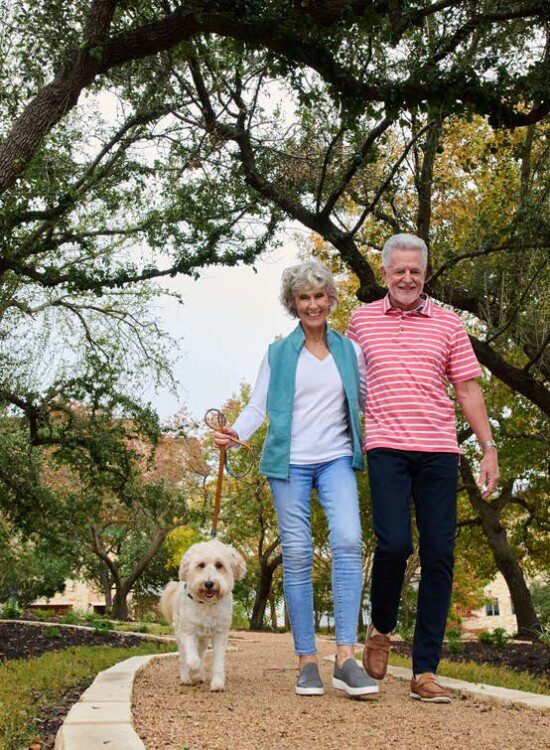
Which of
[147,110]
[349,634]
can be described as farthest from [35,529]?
[349,634]

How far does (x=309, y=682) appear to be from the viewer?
4594mm

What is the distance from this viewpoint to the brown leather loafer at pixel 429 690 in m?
4.53

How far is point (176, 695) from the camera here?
4.91 meters

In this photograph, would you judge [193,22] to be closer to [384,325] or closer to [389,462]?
[384,325]

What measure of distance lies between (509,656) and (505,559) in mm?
9355

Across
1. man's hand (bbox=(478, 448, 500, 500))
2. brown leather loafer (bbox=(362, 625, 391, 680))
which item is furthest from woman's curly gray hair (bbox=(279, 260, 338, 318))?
brown leather loafer (bbox=(362, 625, 391, 680))

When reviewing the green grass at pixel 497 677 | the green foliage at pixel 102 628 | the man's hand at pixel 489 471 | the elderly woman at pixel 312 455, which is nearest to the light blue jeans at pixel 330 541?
the elderly woman at pixel 312 455

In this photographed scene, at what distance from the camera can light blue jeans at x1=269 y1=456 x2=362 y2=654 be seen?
459 cm

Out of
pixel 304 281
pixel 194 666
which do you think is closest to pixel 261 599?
pixel 194 666

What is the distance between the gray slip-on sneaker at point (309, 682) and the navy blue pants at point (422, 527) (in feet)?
1.64

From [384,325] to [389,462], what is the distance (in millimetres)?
828

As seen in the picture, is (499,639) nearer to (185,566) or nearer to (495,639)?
(495,639)

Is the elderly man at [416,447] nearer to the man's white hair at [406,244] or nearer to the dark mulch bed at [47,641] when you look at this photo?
the man's white hair at [406,244]

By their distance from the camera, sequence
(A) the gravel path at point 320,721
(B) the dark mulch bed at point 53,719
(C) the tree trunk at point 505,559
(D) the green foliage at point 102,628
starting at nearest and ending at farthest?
(A) the gravel path at point 320,721, (B) the dark mulch bed at point 53,719, (D) the green foliage at point 102,628, (C) the tree trunk at point 505,559
